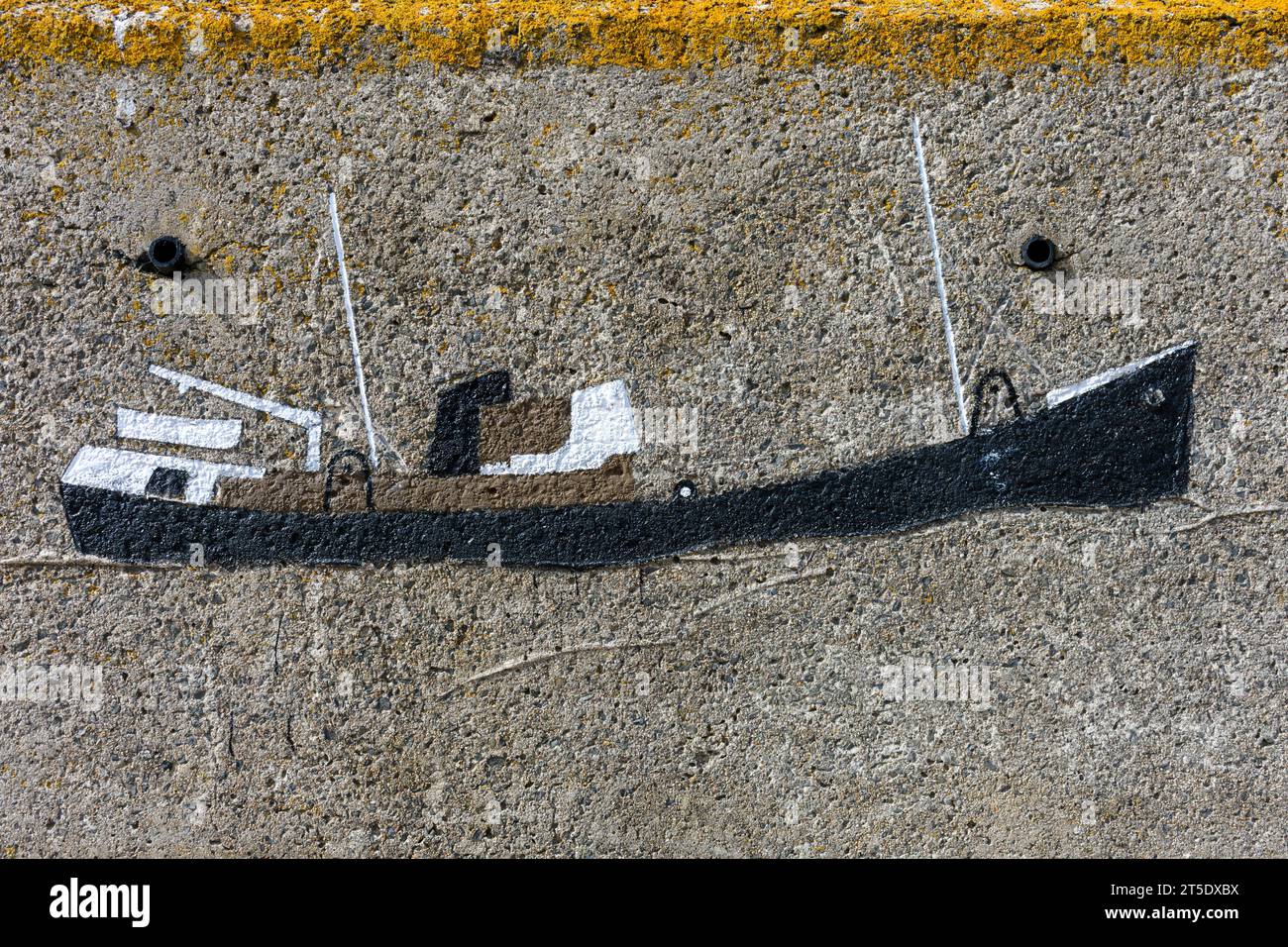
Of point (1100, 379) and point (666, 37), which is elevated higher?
point (666, 37)

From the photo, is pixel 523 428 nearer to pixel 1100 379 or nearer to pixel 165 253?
pixel 165 253

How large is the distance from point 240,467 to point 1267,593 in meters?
3.21

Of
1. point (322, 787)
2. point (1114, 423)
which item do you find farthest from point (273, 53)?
point (1114, 423)

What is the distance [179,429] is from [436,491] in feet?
2.68

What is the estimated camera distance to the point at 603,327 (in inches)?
99.3

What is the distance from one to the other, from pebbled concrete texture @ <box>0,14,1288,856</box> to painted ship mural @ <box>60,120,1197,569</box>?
0.19 ft

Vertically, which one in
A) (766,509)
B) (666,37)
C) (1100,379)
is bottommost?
(766,509)

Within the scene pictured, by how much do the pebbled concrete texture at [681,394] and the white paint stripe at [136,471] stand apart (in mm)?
54

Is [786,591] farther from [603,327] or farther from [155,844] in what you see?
[155,844]

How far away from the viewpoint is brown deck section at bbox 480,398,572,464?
8.27 ft

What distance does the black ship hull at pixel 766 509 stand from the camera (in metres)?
2.51

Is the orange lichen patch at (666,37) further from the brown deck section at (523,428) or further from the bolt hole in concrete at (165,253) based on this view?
the brown deck section at (523,428)

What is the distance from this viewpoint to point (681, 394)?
8.29 ft

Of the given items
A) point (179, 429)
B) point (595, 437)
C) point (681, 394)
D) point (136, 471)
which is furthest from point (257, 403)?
point (681, 394)
